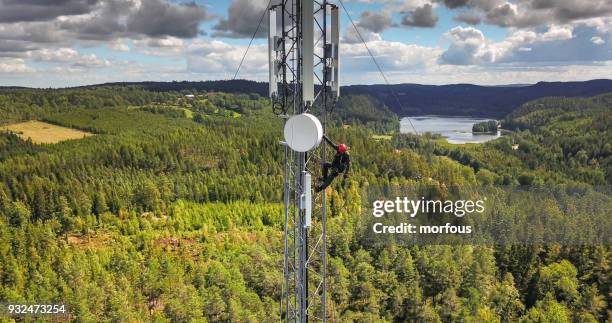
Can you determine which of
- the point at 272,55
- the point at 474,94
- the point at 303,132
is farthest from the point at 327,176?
the point at 474,94

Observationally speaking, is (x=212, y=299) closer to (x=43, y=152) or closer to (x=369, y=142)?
(x=369, y=142)

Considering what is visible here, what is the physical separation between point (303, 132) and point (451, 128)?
12056cm

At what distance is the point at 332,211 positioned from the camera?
175 ft

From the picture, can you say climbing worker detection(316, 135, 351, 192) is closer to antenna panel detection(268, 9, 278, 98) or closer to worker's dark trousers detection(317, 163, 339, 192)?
worker's dark trousers detection(317, 163, 339, 192)

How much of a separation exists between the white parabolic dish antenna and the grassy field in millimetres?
95316

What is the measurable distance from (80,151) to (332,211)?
48.8 metres

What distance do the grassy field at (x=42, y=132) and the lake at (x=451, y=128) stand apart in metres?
68.3

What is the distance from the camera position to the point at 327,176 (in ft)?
32.0

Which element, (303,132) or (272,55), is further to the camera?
(272,55)

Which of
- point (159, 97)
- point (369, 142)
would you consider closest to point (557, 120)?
point (369, 142)

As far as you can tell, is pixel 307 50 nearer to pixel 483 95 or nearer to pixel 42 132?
pixel 42 132

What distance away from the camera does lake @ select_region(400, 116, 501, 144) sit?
10762cm

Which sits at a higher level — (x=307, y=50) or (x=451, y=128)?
(x=307, y=50)

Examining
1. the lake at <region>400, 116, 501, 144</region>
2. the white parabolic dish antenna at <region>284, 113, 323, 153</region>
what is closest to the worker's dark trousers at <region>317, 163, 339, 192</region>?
the white parabolic dish antenna at <region>284, 113, 323, 153</region>
